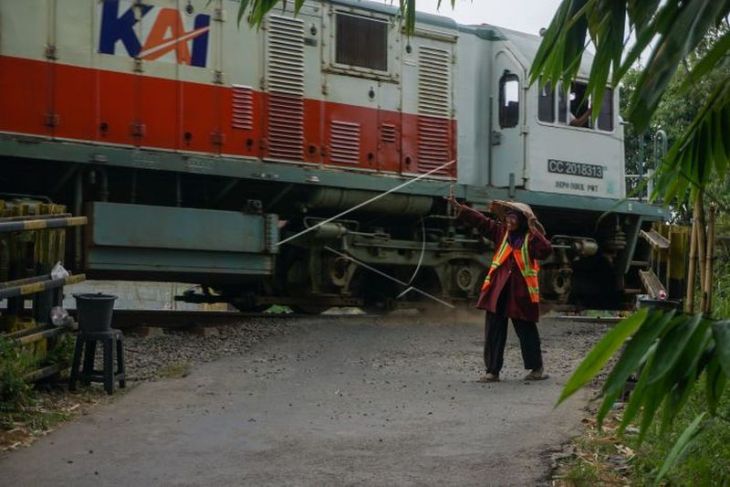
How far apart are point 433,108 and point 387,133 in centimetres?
94

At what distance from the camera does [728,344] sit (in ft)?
6.64

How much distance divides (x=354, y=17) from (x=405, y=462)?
8.94m

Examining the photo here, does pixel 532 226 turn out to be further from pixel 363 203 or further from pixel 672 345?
pixel 672 345

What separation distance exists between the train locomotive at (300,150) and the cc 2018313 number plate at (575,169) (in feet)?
0.11

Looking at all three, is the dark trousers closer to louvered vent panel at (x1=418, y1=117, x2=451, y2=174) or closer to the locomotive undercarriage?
the locomotive undercarriage

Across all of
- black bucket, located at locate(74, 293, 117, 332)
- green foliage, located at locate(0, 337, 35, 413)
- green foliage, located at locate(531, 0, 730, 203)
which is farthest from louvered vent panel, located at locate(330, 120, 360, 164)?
green foliage, located at locate(531, 0, 730, 203)

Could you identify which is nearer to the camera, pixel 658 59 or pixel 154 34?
pixel 658 59

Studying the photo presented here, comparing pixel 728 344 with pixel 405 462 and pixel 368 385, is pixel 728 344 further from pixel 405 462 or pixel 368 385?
pixel 368 385

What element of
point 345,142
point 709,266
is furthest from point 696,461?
point 345,142

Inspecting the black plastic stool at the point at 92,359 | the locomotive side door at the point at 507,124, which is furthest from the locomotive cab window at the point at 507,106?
the black plastic stool at the point at 92,359

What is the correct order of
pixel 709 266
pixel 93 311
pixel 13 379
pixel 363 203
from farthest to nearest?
1. pixel 363 203
2. pixel 93 311
3. pixel 13 379
4. pixel 709 266

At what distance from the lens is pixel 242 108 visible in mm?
12750

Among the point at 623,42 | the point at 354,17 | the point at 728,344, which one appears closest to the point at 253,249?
the point at 354,17

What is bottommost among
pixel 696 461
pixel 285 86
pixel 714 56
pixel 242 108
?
pixel 696 461
